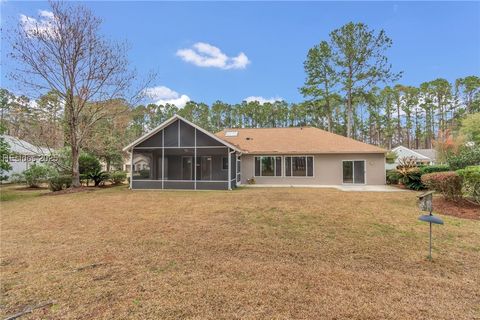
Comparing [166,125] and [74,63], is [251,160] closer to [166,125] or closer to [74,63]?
[166,125]

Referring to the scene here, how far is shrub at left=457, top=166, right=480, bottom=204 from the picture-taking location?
292 inches

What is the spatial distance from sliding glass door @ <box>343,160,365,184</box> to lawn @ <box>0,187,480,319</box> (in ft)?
30.1

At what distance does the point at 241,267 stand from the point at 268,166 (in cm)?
1343

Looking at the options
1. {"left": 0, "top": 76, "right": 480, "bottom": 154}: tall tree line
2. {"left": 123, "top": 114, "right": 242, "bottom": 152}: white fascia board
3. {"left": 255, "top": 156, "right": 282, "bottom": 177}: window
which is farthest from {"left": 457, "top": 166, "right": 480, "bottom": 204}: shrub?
{"left": 0, "top": 76, "right": 480, "bottom": 154}: tall tree line

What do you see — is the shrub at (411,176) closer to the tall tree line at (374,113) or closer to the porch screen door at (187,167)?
the tall tree line at (374,113)

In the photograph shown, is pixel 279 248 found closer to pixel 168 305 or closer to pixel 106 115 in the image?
pixel 168 305

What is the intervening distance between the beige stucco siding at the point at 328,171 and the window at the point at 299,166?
0.87 ft

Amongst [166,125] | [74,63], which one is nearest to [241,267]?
[166,125]

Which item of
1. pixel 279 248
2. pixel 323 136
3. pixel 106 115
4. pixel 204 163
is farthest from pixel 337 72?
pixel 279 248

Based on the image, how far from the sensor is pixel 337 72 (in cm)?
2470

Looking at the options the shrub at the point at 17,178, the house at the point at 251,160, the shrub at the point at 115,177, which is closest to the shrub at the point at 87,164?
the shrub at the point at 115,177

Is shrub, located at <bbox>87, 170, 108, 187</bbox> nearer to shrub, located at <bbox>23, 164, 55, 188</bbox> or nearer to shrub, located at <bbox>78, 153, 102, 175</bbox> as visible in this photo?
shrub, located at <bbox>78, 153, 102, 175</bbox>

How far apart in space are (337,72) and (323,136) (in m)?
10.2

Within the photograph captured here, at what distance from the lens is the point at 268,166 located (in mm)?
17031
